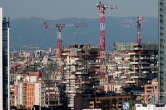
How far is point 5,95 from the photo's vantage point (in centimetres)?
5947

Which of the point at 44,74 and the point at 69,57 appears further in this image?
the point at 44,74

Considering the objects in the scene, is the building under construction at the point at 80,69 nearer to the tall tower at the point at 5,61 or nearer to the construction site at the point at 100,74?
the construction site at the point at 100,74

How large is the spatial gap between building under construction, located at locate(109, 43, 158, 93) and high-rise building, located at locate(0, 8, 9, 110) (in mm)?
59874

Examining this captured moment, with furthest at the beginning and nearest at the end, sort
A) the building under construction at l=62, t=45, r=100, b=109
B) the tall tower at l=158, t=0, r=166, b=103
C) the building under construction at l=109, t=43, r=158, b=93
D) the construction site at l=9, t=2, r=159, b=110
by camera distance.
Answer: the building under construction at l=109, t=43, r=158, b=93
the building under construction at l=62, t=45, r=100, b=109
the construction site at l=9, t=2, r=159, b=110
the tall tower at l=158, t=0, r=166, b=103

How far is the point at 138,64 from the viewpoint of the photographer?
12225 cm

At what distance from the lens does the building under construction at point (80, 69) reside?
398ft

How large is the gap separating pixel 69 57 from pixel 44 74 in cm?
1249

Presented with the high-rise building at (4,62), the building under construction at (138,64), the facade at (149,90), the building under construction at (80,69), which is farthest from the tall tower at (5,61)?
the building under construction at (138,64)

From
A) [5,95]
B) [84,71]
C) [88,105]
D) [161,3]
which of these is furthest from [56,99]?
[5,95]

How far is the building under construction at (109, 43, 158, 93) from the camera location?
122 meters

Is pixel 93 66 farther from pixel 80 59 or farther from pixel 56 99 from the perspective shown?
pixel 56 99

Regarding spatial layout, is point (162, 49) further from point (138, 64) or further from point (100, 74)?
point (100, 74)

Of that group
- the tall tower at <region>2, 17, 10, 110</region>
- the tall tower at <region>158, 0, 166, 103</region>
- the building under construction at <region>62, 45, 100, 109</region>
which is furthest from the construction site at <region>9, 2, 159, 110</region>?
the tall tower at <region>2, 17, 10, 110</region>

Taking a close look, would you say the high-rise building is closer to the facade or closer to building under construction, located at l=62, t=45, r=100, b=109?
the facade
